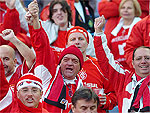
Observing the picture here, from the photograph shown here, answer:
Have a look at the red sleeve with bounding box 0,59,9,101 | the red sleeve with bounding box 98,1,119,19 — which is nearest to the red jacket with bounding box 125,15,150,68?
the red sleeve with bounding box 98,1,119,19

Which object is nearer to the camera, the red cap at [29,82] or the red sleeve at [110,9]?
the red cap at [29,82]

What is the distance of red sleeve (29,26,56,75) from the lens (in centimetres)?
484

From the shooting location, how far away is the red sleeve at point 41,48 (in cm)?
484

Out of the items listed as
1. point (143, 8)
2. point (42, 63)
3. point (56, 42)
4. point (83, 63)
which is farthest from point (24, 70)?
point (143, 8)

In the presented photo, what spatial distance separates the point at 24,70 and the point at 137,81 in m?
1.44

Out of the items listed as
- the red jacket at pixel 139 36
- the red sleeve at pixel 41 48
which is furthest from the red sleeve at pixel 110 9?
the red sleeve at pixel 41 48

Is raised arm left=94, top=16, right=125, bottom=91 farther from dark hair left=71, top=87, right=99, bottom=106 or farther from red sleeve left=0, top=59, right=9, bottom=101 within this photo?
red sleeve left=0, top=59, right=9, bottom=101

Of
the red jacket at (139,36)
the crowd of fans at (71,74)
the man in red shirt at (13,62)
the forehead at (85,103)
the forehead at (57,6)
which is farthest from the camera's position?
the forehead at (57,6)

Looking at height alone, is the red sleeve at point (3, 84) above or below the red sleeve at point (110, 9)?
below

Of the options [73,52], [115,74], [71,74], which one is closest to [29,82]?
[71,74]

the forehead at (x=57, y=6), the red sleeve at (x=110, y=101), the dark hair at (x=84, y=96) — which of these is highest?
the forehead at (x=57, y=6)

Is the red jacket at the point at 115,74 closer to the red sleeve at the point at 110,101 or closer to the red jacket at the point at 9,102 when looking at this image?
the red sleeve at the point at 110,101

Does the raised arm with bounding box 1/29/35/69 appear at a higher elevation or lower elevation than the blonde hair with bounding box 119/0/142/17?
lower

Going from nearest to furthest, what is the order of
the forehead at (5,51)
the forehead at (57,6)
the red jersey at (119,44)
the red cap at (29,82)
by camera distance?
the red cap at (29,82) → the forehead at (5,51) → the forehead at (57,6) → the red jersey at (119,44)
